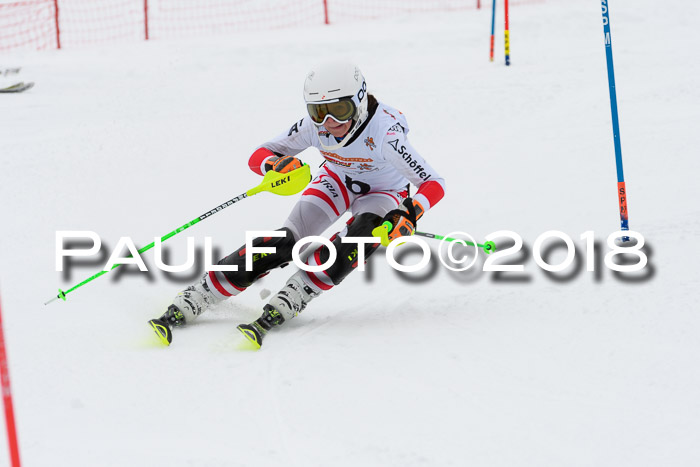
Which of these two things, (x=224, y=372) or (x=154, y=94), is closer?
(x=224, y=372)

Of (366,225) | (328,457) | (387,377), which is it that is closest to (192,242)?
(366,225)

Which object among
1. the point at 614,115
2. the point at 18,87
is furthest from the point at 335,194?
the point at 18,87

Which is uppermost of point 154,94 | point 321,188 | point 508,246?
point 154,94

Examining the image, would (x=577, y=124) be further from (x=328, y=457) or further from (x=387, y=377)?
(x=328, y=457)

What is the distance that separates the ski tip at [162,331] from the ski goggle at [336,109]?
1488mm

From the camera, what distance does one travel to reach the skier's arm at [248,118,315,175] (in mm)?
4807

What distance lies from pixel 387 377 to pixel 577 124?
17.7 feet

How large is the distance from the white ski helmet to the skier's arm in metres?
0.38

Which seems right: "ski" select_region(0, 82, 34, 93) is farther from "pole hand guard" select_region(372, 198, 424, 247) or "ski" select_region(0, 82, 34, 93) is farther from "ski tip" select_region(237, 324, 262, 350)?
"pole hand guard" select_region(372, 198, 424, 247)

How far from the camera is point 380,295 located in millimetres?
5156

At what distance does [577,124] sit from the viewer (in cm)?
833

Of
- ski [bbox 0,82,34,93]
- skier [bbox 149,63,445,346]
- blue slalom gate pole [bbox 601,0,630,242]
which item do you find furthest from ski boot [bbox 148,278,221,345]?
ski [bbox 0,82,34,93]

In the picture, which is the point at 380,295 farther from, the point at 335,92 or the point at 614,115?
the point at 614,115

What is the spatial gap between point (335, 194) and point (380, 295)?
76 centimetres
